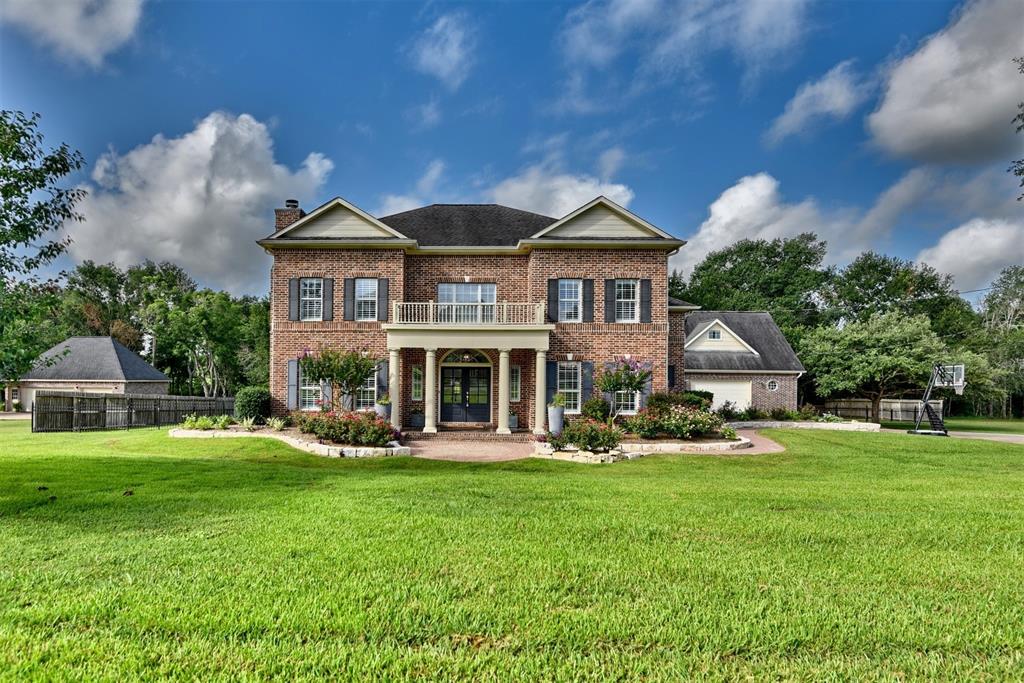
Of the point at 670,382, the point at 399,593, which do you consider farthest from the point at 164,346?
the point at 399,593

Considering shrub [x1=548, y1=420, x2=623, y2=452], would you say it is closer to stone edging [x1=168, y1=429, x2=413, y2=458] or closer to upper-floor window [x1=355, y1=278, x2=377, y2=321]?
stone edging [x1=168, y1=429, x2=413, y2=458]

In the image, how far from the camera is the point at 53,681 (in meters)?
2.60

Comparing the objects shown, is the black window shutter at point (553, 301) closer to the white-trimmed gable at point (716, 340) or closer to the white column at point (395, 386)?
the white column at point (395, 386)

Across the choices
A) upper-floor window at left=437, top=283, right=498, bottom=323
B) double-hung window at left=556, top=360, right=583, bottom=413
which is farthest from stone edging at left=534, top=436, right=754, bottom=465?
upper-floor window at left=437, top=283, right=498, bottom=323

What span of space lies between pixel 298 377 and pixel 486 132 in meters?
10.6

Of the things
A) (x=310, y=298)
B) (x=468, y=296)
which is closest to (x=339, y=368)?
(x=310, y=298)

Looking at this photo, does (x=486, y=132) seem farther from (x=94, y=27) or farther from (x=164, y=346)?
(x=164, y=346)

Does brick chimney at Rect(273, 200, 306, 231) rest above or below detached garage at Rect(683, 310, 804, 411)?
above

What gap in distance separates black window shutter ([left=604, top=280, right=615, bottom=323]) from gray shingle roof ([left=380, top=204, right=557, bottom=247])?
3448 millimetres

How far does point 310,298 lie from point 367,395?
3972 mm

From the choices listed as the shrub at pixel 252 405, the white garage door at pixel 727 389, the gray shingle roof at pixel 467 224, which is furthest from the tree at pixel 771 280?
the shrub at pixel 252 405

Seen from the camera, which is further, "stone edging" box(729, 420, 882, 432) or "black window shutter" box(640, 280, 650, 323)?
"stone edging" box(729, 420, 882, 432)

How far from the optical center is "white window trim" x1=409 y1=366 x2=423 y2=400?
18312mm

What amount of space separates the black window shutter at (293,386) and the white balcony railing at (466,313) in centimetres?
379
